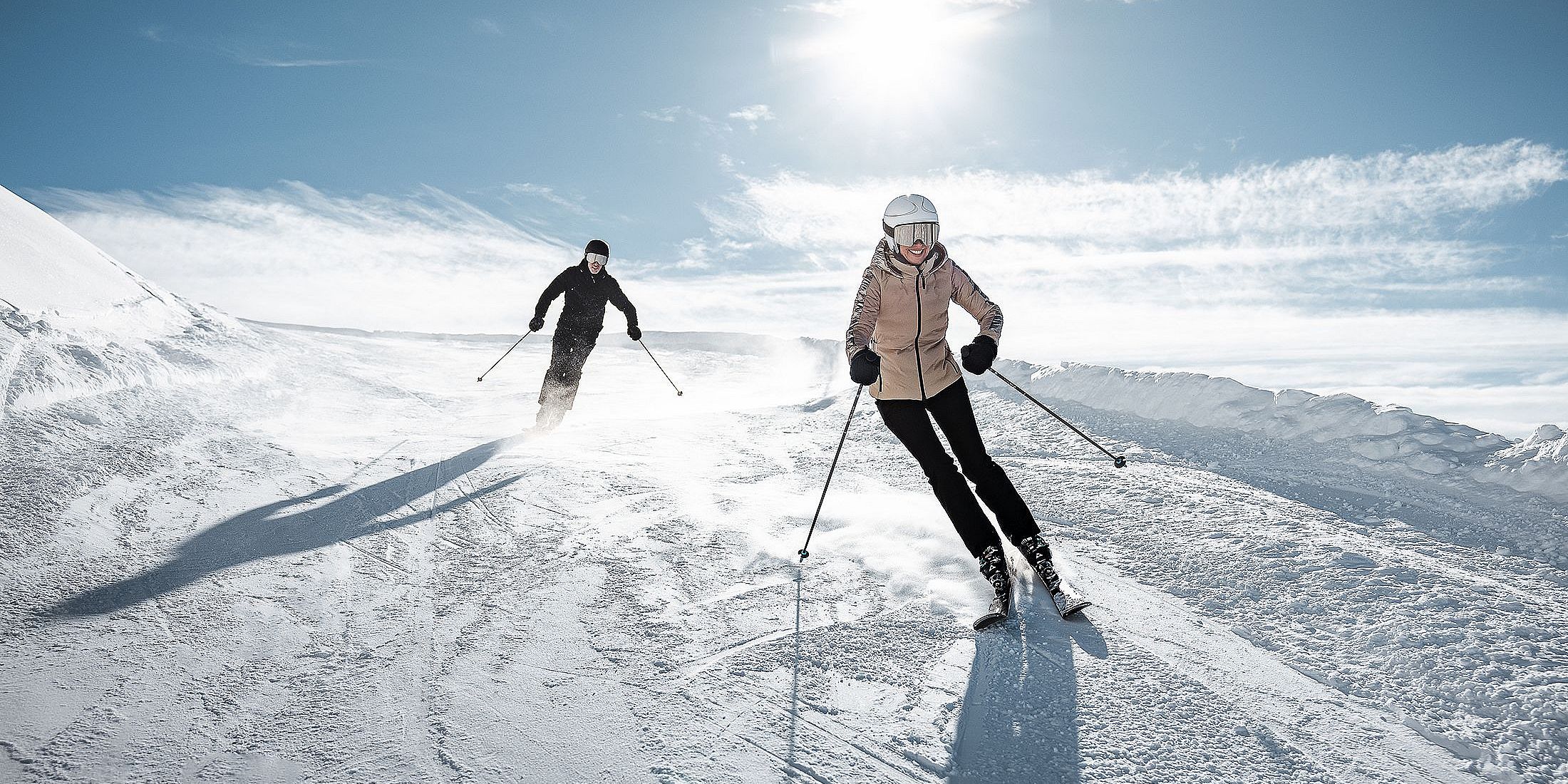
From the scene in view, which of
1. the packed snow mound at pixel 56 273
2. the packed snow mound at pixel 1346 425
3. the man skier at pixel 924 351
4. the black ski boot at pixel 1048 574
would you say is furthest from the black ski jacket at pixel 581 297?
the black ski boot at pixel 1048 574

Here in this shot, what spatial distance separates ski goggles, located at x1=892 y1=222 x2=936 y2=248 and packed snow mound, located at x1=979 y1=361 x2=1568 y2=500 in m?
4.47

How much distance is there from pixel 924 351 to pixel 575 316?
6.63 meters

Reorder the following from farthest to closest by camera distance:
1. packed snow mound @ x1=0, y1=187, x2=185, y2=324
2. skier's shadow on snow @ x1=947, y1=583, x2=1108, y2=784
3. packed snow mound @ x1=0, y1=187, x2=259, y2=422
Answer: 1. packed snow mound @ x1=0, y1=187, x2=185, y2=324
2. packed snow mound @ x1=0, y1=187, x2=259, y2=422
3. skier's shadow on snow @ x1=947, y1=583, x2=1108, y2=784

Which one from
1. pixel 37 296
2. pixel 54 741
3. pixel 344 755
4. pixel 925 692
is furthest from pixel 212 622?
pixel 37 296

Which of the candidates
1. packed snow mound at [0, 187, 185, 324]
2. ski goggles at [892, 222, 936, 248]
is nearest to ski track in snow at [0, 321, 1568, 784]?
ski goggles at [892, 222, 936, 248]

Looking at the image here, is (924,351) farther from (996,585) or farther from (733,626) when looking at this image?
(733,626)

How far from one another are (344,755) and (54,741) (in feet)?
2.85

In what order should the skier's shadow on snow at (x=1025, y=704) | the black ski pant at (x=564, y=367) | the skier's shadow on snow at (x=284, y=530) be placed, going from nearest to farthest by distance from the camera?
the skier's shadow on snow at (x=1025, y=704) → the skier's shadow on snow at (x=284, y=530) → the black ski pant at (x=564, y=367)

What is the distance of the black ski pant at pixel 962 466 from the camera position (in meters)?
3.61

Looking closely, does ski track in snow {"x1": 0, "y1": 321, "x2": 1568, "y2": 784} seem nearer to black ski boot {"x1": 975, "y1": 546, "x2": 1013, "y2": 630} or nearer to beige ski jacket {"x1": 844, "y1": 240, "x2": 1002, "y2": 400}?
black ski boot {"x1": 975, "y1": 546, "x2": 1013, "y2": 630}

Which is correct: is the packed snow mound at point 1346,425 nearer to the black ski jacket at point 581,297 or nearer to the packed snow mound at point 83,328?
the black ski jacket at point 581,297

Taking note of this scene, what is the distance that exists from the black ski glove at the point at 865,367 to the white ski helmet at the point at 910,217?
577 millimetres

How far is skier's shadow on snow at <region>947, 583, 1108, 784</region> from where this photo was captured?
2355mm

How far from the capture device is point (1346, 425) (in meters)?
6.58
